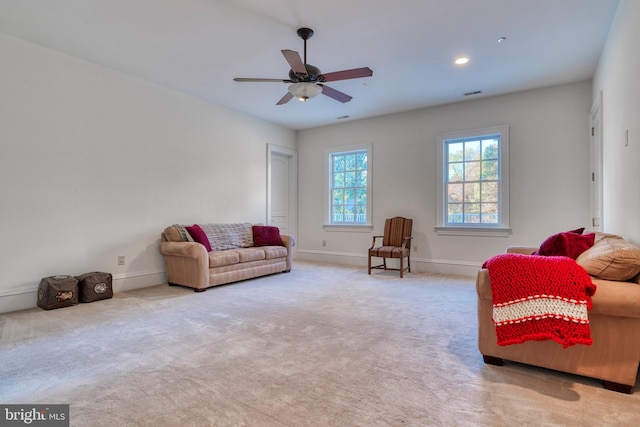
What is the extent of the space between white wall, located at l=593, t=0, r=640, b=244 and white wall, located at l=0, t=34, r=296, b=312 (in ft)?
16.6

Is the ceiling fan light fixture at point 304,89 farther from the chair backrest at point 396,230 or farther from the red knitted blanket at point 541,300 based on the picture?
the chair backrest at point 396,230

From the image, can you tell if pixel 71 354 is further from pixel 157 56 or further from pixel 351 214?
pixel 351 214

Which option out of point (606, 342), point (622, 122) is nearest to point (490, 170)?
point (622, 122)

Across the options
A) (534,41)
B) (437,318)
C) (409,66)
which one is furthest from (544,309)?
(409,66)

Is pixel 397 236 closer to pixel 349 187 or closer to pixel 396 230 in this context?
pixel 396 230

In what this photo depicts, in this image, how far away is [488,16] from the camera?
298 cm

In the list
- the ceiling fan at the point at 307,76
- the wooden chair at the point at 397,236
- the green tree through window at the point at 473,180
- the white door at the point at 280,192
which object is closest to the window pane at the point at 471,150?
the green tree through window at the point at 473,180

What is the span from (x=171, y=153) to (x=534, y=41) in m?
4.74

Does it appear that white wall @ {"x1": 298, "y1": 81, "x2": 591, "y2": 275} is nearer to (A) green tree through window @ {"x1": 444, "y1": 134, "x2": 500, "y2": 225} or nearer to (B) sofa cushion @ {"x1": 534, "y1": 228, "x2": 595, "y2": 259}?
(A) green tree through window @ {"x1": 444, "y1": 134, "x2": 500, "y2": 225}

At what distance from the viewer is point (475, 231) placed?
5176 mm

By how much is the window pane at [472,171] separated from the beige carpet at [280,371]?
2.52m

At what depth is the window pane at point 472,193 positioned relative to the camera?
525 centimetres

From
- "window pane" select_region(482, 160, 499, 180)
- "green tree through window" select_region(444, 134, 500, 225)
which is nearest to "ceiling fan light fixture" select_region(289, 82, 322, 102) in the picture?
→ "green tree through window" select_region(444, 134, 500, 225)

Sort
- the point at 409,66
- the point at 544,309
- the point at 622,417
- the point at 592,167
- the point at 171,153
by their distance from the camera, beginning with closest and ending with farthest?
1. the point at 622,417
2. the point at 544,309
3. the point at 409,66
4. the point at 592,167
5. the point at 171,153
